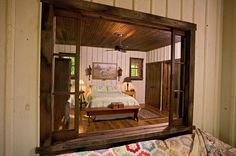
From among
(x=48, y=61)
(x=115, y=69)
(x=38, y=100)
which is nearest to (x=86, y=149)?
(x=38, y=100)

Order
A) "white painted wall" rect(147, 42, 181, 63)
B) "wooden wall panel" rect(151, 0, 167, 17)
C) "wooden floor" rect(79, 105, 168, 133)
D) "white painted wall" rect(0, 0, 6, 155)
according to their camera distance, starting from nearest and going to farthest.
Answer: "white painted wall" rect(0, 0, 6, 155) → "wooden wall panel" rect(151, 0, 167, 17) → "wooden floor" rect(79, 105, 168, 133) → "white painted wall" rect(147, 42, 181, 63)

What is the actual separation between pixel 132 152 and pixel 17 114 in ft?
4.18

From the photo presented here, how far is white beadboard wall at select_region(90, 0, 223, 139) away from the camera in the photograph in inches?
85.8

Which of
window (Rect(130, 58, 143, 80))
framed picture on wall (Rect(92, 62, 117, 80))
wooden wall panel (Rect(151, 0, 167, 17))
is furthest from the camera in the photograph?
window (Rect(130, 58, 143, 80))

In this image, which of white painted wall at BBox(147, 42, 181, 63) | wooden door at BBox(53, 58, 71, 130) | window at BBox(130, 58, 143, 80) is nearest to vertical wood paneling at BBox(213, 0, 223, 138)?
wooden door at BBox(53, 58, 71, 130)

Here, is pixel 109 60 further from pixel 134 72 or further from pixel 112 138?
pixel 112 138

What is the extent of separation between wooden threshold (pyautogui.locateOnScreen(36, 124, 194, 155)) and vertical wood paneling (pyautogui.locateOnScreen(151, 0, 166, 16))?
1.64 meters

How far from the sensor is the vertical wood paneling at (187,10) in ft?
6.97

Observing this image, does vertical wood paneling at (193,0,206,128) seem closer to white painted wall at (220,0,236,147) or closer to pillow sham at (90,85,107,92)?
white painted wall at (220,0,236,147)

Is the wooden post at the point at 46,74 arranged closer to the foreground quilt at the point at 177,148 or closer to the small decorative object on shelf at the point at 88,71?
the foreground quilt at the point at 177,148

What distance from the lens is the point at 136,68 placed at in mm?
7633

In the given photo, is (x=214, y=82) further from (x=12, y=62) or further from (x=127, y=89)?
(x=127, y=89)

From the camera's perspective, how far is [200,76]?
2266 millimetres

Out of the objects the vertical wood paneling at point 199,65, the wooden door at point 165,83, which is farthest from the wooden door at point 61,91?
the wooden door at point 165,83
